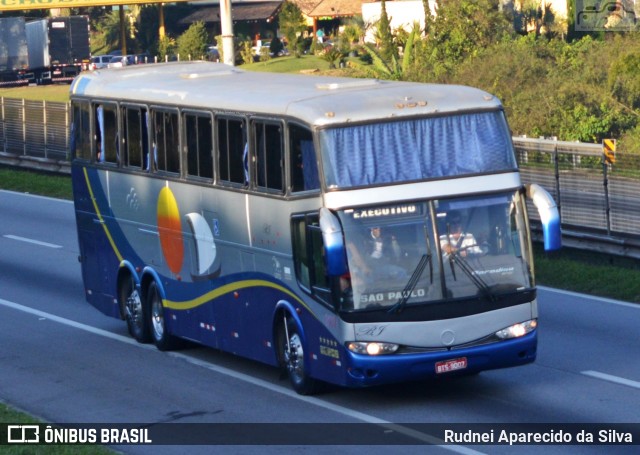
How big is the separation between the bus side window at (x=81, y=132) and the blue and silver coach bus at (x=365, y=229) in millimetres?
3635

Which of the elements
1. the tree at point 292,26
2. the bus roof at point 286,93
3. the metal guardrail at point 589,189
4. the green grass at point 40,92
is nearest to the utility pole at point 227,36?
the metal guardrail at point 589,189

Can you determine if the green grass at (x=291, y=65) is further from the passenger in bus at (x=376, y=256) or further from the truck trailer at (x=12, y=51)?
the passenger in bus at (x=376, y=256)

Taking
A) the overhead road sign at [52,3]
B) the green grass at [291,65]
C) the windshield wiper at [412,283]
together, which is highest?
the overhead road sign at [52,3]

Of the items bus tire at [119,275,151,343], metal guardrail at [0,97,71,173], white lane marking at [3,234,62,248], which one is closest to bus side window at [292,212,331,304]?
bus tire at [119,275,151,343]

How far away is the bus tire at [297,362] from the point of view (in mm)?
13688

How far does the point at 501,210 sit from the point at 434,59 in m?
42.9

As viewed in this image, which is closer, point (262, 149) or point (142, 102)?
point (262, 149)

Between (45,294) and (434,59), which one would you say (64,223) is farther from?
(434,59)

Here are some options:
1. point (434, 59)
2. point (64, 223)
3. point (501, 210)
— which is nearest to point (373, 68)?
point (434, 59)

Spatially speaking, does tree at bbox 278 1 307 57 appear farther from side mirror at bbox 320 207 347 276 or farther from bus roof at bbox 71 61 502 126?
side mirror at bbox 320 207 347 276

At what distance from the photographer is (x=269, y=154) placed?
1398 cm

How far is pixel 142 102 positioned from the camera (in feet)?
56.0

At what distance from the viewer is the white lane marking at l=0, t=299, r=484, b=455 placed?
11.7m

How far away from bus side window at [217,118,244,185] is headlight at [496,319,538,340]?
11.3ft
